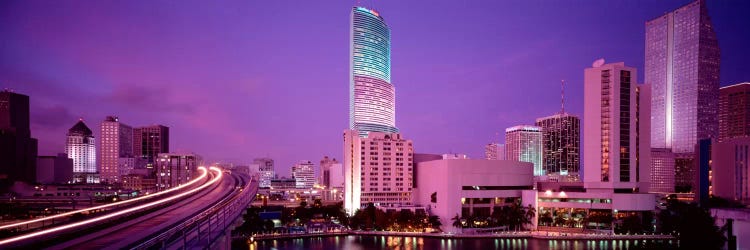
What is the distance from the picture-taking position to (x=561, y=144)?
12150 centimetres

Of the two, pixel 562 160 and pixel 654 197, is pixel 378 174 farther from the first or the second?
pixel 562 160

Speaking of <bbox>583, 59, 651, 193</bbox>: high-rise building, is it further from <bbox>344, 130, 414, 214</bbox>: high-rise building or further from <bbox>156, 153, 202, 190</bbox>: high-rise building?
<bbox>156, 153, 202, 190</bbox>: high-rise building

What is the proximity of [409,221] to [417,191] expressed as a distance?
40.0 ft

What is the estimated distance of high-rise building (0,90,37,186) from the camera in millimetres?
77562

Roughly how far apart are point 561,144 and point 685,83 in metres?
29.6

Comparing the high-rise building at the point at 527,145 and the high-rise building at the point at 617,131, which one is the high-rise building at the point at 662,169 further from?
the high-rise building at the point at 617,131

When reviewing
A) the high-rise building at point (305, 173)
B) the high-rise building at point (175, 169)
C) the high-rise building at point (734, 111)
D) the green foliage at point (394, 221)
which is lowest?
the high-rise building at point (305, 173)

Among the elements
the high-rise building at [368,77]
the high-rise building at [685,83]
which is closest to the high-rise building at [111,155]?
the high-rise building at [368,77]

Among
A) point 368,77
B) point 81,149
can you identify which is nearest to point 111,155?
point 81,149

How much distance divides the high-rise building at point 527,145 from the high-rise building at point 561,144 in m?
1.68

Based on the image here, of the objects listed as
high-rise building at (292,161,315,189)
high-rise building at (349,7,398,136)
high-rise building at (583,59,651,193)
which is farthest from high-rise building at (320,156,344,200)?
high-rise building at (583,59,651,193)

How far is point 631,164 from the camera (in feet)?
151

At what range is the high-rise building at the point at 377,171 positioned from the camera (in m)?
55.2

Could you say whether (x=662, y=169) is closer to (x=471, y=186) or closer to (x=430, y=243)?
(x=471, y=186)
